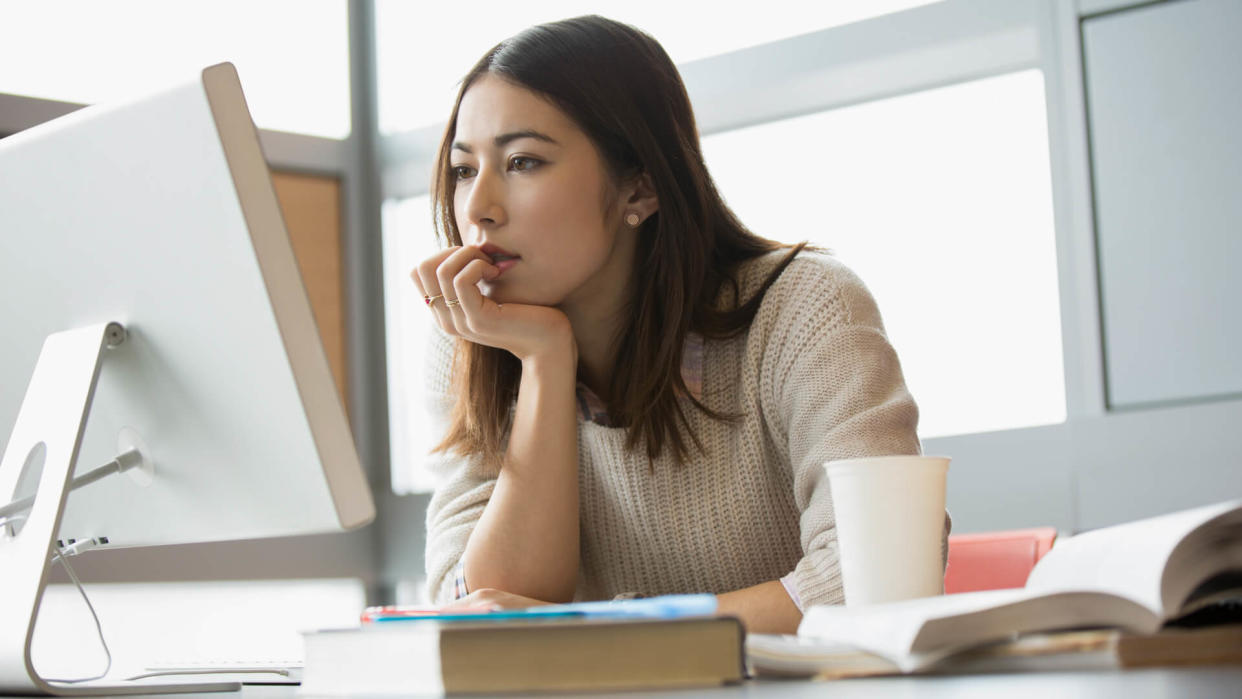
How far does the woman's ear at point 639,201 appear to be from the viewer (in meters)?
1.66

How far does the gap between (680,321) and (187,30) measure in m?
2.61

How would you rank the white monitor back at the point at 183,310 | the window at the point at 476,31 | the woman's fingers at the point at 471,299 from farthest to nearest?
the window at the point at 476,31, the woman's fingers at the point at 471,299, the white monitor back at the point at 183,310

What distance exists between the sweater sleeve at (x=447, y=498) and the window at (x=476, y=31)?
1.71 metres

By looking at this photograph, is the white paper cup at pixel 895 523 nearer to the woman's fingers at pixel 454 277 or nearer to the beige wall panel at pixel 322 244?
the woman's fingers at pixel 454 277

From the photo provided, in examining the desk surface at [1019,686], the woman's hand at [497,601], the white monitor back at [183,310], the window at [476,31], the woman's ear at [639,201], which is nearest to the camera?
the desk surface at [1019,686]

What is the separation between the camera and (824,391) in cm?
138

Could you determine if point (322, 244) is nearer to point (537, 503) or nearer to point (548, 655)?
point (537, 503)

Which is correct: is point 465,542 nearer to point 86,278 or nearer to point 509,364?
point 509,364

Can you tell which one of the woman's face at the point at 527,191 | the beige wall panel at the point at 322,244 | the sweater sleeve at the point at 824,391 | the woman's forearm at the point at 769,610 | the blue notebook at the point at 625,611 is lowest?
the woman's forearm at the point at 769,610

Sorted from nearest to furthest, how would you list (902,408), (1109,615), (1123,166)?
(1109,615)
(902,408)
(1123,166)

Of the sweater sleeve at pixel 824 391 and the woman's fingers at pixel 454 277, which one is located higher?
the woman's fingers at pixel 454 277

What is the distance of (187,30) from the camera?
Answer: 3.62 m

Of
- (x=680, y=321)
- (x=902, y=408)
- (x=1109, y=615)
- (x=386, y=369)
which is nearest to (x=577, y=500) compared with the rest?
(x=680, y=321)

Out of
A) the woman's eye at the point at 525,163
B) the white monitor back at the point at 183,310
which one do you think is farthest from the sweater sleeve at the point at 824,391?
the white monitor back at the point at 183,310
